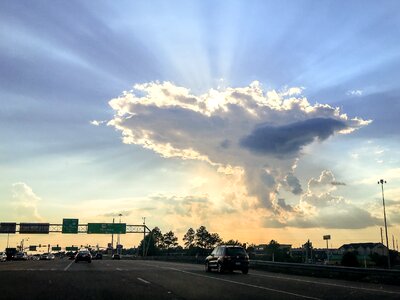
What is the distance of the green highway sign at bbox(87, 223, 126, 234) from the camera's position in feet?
315

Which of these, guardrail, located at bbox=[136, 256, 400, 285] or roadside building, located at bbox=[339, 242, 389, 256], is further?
roadside building, located at bbox=[339, 242, 389, 256]

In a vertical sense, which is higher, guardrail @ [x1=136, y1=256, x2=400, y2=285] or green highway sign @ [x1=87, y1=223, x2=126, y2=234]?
green highway sign @ [x1=87, y1=223, x2=126, y2=234]

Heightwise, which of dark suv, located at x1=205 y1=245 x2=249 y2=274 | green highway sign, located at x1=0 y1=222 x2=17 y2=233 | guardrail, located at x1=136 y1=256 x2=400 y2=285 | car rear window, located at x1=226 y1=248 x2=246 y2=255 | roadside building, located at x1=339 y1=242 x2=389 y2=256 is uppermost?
green highway sign, located at x1=0 y1=222 x2=17 y2=233

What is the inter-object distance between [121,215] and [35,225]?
35884mm

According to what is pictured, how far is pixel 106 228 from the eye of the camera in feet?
318

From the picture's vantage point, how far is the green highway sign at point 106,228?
95938 mm


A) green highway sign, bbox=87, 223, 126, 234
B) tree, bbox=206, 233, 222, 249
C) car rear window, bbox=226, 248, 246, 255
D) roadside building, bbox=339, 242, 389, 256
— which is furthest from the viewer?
tree, bbox=206, 233, 222, 249

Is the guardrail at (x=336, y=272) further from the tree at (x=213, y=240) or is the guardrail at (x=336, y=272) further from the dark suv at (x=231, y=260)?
the tree at (x=213, y=240)

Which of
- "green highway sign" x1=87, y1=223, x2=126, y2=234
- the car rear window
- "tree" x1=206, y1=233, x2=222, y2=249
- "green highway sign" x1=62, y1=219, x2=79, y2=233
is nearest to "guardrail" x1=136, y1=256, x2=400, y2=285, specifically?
the car rear window

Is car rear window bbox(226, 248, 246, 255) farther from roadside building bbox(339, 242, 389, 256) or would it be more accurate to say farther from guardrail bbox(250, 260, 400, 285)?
roadside building bbox(339, 242, 389, 256)

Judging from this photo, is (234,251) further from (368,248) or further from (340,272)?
(368,248)

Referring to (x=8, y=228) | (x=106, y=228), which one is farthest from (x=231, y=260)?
(x=8, y=228)

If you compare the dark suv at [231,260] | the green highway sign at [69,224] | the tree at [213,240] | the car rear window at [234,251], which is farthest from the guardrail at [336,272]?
the tree at [213,240]

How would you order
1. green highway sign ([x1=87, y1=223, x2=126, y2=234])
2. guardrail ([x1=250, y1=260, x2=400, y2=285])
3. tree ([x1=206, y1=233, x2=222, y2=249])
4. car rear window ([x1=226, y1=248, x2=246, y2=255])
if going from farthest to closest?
tree ([x1=206, y1=233, x2=222, y2=249]), green highway sign ([x1=87, y1=223, x2=126, y2=234]), car rear window ([x1=226, y1=248, x2=246, y2=255]), guardrail ([x1=250, y1=260, x2=400, y2=285])
